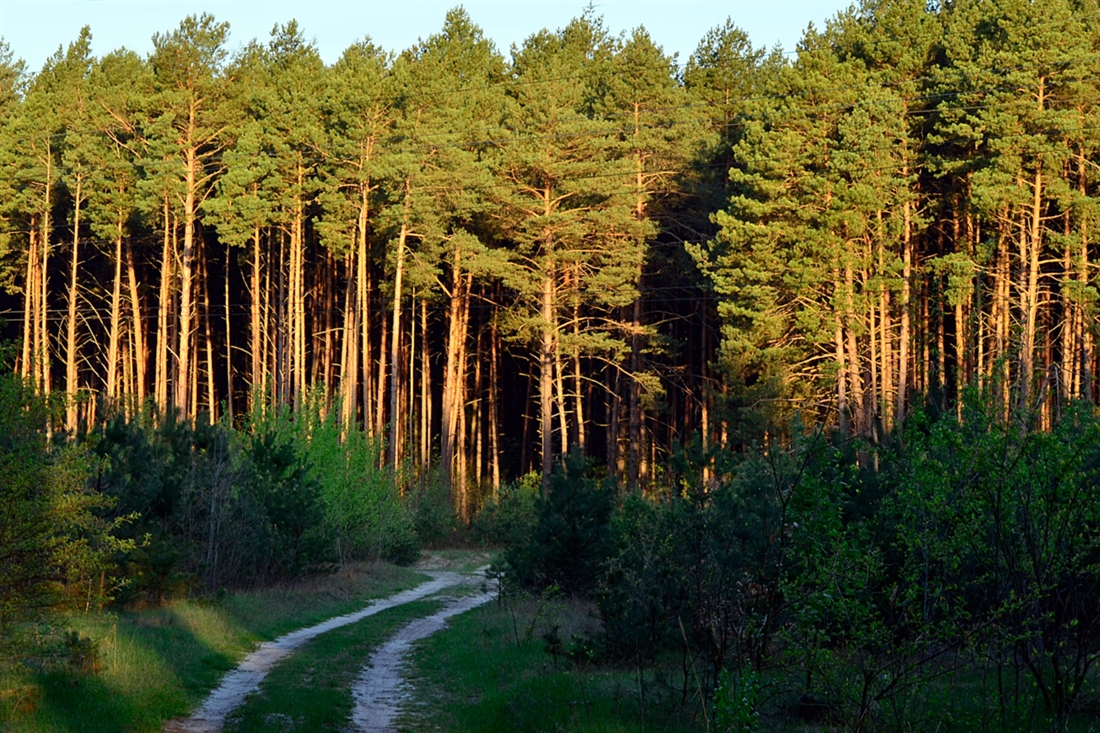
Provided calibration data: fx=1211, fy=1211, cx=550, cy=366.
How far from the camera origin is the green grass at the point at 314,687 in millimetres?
12047

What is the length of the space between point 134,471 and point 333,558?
9883 mm

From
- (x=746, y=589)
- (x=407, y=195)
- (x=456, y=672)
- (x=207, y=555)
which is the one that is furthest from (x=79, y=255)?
(x=746, y=589)

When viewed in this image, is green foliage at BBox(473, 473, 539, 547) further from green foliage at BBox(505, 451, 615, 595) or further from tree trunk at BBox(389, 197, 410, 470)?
green foliage at BBox(505, 451, 615, 595)

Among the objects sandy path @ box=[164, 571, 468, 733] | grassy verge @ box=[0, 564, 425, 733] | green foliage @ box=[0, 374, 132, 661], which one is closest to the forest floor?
sandy path @ box=[164, 571, 468, 733]

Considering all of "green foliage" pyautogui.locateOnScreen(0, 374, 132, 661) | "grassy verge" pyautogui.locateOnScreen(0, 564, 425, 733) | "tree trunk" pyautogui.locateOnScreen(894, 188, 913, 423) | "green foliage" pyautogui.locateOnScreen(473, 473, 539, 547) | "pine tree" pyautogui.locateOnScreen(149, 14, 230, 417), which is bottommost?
"green foliage" pyautogui.locateOnScreen(473, 473, 539, 547)

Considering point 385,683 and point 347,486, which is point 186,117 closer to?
point 347,486

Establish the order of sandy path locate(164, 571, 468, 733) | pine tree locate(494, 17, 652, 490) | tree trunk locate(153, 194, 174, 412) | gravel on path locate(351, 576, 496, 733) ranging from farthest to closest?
tree trunk locate(153, 194, 174, 412), pine tree locate(494, 17, 652, 490), gravel on path locate(351, 576, 496, 733), sandy path locate(164, 571, 468, 733)

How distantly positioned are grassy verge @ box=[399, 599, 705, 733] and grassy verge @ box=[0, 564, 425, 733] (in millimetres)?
2617

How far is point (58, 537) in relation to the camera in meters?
12.3

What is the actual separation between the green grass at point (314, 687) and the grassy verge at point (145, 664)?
0.74 metres

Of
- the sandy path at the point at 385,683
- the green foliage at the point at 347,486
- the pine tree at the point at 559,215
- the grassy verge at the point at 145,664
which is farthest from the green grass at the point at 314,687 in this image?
the pine tree at the point at 559,215

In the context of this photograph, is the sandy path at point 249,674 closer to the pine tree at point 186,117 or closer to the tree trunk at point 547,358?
the tree trunk at point 547,358

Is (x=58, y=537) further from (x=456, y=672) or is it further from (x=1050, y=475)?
(x=1050, y=475)

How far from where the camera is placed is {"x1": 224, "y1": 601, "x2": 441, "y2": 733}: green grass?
1205cm
